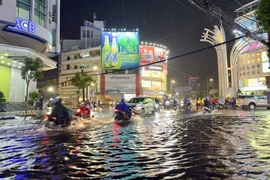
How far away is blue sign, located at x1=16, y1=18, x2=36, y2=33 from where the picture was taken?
25.6 m

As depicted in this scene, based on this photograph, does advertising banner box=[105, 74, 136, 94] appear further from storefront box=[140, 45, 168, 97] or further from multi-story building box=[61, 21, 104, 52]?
multi-story building box=[61, 21, 104, 52]

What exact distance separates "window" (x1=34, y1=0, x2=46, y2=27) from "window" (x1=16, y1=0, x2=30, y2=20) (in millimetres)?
1775

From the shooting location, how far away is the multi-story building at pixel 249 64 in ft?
184

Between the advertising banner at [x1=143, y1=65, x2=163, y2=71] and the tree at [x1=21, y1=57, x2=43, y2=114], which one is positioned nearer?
the tree at [x1=21, y1=57, x2=43, y2=114]

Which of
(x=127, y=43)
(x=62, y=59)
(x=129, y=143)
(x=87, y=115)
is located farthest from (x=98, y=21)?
(x=129, y=143)

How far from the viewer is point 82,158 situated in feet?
17.0

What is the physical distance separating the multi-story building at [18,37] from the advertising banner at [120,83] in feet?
82.3

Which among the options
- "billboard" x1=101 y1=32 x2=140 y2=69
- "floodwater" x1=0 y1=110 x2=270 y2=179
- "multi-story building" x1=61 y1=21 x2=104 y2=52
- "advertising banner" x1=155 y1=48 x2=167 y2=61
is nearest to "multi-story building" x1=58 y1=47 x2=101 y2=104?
"multi-story building" x1=61 y1=21 x2=104 y2=52

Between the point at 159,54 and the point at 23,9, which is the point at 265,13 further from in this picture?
the point at 159,54

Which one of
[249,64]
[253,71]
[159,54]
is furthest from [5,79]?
[249,64]

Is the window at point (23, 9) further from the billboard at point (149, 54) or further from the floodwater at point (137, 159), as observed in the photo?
the billboard at point (149, 54)

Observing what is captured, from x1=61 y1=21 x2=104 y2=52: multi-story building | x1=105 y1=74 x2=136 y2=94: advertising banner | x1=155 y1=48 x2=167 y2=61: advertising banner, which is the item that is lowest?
x1=105 y1=74 x2=136 y2=94: advertising banner

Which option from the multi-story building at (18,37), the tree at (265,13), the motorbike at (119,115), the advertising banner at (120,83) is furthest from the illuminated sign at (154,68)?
the tree at (265,13)

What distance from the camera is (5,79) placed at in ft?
90.6
